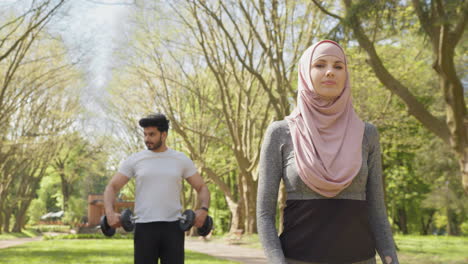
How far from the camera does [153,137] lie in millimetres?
5000

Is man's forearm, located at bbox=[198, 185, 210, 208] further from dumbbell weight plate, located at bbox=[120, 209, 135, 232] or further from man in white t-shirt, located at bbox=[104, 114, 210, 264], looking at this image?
dumbbell weight plate, located at bbox=[120, 209, 135, 232]

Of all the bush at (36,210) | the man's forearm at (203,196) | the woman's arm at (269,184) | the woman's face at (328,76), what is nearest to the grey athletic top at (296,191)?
the woman's arm at (269,184)

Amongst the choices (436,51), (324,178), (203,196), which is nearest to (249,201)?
(436,51)

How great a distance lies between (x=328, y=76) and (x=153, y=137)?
285cm

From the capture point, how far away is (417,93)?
1045 inches

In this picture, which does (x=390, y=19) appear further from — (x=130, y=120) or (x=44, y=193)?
(x=44, y=193)

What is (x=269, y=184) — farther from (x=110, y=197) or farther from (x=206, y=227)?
(x=110, y=197)

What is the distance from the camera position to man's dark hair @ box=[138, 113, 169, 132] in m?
4.93

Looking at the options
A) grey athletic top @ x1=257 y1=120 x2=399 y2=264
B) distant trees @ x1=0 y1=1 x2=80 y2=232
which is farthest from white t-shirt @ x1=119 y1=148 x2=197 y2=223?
distant trees @ x1=0 y1=1 x2=80 y2=232

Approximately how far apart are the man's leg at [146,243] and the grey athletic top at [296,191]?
2.49 m

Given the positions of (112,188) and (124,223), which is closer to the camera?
(124,223)

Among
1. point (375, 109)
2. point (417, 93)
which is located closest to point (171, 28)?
point (375, 109)

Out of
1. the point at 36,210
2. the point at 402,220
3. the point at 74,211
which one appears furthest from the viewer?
the point at 36,210

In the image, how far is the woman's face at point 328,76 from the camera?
94.1 inches
